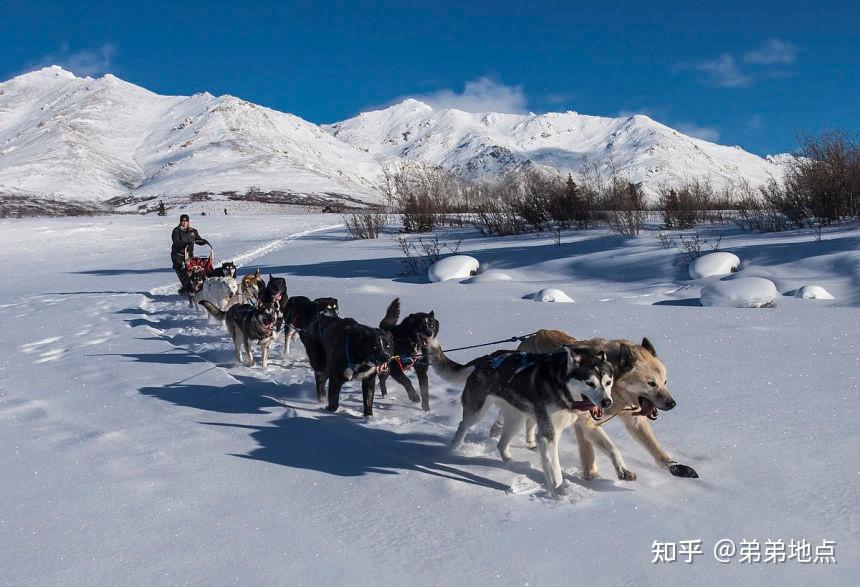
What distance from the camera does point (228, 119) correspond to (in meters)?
132

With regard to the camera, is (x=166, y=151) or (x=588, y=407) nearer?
(x=588, y=407)

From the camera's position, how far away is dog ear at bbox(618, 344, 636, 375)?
3.47 meters

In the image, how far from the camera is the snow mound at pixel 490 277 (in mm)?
10914

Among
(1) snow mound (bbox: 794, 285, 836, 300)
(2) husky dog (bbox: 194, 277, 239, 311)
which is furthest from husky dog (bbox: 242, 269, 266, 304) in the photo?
(1) snow mound (bbox: 794, 285, 836, 300)

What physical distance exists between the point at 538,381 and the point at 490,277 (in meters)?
7.59

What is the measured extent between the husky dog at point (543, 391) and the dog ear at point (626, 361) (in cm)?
9

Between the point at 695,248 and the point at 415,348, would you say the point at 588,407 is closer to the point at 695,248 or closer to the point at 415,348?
the point at 415,348

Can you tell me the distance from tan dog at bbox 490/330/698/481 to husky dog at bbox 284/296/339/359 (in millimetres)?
3017

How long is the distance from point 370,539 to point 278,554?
40 cm

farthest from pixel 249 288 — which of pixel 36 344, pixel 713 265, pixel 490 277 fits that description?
pixel 713 265

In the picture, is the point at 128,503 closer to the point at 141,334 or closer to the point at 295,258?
the point at 141,334

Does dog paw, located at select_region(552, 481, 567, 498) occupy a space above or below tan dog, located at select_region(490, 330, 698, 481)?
below

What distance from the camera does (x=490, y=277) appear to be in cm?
1105

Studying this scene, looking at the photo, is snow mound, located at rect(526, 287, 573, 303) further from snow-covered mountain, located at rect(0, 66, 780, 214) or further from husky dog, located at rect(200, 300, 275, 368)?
snow-covered mountain, located at rect(0, 66, 780, 214)
